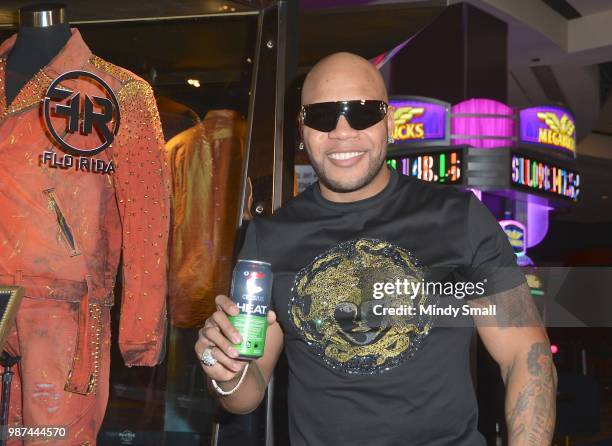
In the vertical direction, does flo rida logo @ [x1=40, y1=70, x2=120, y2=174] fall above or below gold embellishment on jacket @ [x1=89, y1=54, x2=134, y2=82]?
below

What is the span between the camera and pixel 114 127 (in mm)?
1895

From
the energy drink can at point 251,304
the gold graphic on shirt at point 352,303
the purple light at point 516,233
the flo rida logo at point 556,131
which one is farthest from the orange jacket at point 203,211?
the purple light at point 516,233

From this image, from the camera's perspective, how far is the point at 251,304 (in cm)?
145

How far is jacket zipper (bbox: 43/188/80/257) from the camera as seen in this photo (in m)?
1.77

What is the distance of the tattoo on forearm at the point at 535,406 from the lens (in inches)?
65.4

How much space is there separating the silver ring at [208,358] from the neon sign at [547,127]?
252 inches

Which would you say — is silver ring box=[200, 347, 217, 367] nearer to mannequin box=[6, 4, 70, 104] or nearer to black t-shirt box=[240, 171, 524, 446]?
black t-shirt box=[240, 171, 524, 446]

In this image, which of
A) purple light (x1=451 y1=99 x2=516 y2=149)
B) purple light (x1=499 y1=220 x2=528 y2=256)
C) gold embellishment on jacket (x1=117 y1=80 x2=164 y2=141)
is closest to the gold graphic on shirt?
gold embellishment on jacket (x1=117 y1=80 x2=164 y2=141)

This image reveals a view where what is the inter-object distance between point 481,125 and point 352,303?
19.5ft

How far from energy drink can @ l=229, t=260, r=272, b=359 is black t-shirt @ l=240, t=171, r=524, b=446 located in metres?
0.31

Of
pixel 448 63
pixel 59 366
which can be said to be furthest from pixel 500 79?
pixel 59 366

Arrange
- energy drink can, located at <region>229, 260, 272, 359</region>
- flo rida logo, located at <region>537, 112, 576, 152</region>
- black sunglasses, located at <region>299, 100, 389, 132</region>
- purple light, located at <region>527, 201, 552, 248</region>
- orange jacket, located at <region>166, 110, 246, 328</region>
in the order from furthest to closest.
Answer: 1. purple light, located at <region>527, 201, 552, 248</region>
2. flo rida logo, located at <region>537, 112, 576, 152</region>
3. orange jacket, located at <region>166, 110, 246, 328</region>
4. black sunglasses, located at <region>299, 100, 389, 132</region>
5. energy drink can, located at <region>229, 260, 272, 359</region>

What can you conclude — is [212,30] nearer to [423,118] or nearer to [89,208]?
[89,208]

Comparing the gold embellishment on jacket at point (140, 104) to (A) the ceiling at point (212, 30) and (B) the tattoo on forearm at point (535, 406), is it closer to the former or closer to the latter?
(A) the ceiling at point (212, 30)
